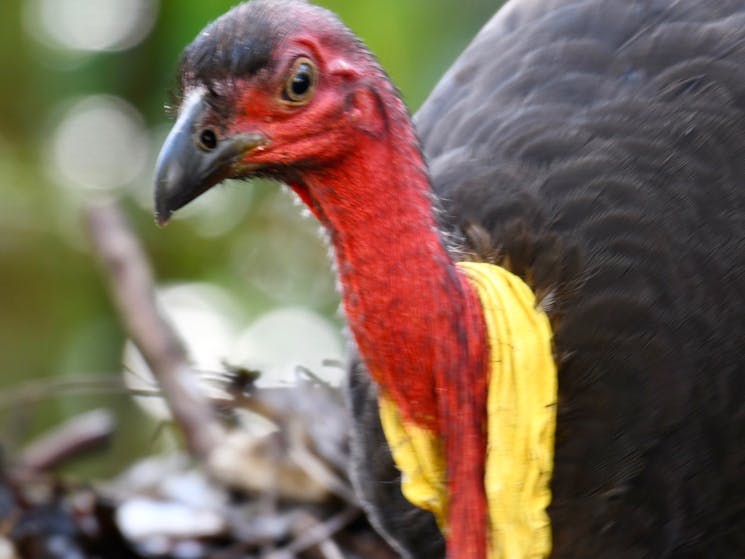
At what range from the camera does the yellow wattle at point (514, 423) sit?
65.5 inches

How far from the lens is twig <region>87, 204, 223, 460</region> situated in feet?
7.71

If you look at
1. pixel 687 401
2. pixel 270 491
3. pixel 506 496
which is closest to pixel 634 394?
pixel 687 401

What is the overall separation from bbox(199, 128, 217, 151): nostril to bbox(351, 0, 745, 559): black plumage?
0.31 metres

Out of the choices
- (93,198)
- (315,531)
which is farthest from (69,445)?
(93,198)

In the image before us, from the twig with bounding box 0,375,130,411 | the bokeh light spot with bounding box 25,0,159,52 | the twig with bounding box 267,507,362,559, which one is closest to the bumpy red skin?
the twig with bounding box 267,507,362,559

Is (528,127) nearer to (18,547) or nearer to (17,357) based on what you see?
(18,547)

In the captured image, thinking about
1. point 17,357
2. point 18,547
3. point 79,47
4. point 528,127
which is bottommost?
point 17,357

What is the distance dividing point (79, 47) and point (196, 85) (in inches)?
84.7

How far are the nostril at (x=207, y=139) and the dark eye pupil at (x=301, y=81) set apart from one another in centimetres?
11

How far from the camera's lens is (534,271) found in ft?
5.67

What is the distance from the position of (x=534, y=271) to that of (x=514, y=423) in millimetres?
201

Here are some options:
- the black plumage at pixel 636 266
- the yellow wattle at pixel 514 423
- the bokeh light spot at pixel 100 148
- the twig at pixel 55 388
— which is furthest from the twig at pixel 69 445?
the bokeh light spot at pixel 100 148

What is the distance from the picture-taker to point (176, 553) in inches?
88.1

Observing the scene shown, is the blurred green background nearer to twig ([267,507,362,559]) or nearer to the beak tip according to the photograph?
twig ([267,507,362,559])
